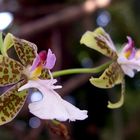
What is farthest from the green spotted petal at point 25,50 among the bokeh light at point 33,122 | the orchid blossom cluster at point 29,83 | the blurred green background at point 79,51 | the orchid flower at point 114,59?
the bokeh light at point 33,122

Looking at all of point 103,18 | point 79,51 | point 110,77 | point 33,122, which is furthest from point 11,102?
point 103,18

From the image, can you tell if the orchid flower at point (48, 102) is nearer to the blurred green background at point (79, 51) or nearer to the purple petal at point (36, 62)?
the purple petal at point (36, 62)

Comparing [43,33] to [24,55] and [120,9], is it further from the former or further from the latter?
[24,55]

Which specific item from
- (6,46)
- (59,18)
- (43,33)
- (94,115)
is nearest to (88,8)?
(59,18)

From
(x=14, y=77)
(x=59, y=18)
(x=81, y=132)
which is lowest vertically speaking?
(x=81, y=132)

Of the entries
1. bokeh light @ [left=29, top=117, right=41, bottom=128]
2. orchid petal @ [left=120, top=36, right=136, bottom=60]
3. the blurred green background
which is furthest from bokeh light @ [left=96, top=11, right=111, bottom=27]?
orchid petal @ [left=120, top=36, right=136, bottom=60]

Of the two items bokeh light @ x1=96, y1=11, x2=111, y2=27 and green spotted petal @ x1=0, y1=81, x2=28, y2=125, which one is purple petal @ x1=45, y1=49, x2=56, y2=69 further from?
bokeh light @ x1=96, y1=11, x2=111, y2=27

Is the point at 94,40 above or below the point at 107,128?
above
